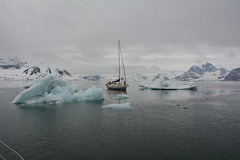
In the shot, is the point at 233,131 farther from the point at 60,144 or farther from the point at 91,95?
the point at 91,95

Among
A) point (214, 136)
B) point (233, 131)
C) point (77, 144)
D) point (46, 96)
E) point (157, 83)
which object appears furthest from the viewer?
point (157, 83)

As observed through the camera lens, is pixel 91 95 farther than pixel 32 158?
Yes

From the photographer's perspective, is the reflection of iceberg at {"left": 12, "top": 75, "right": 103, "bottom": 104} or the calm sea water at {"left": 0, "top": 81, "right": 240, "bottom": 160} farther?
the reflection of iceberg at {"left": 12, "top": 75, "right": 103, "bottom": 104}

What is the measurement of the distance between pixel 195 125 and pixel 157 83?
189ft

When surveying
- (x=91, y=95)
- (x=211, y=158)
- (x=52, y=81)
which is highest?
(x=52, y=81)

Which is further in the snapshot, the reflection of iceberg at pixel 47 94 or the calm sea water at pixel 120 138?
the reflection of iceberg at pixel 47 94

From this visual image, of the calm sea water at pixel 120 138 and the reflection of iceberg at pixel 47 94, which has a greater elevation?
the reflection of iceberg at pixel 47 94

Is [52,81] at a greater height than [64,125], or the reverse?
[52,81]

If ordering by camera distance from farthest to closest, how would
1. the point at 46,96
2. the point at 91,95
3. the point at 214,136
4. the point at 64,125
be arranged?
the point at 91,95 < the point at 46,96 < the point at 64,125 < the point at 214,136

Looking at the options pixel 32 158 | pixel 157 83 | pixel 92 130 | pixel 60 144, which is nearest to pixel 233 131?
pixel 92 130

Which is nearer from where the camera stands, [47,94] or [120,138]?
[120,138]

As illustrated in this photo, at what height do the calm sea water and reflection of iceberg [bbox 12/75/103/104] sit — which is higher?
reflection of iceberg [bbox 12/75/103/104]

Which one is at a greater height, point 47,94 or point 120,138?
point 47,94

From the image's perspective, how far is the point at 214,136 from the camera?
15.0 metres
